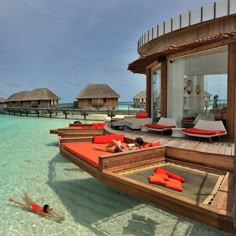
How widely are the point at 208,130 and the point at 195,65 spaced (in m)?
3.13

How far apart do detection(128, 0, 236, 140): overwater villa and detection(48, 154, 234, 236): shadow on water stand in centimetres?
361

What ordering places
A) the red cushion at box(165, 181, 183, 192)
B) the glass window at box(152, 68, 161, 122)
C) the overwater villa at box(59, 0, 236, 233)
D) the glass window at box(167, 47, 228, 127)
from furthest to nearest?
the glass window at box(152, 68, 161, 122) → the glass window at box(167, 47, 228, 127) → the red cushion at box(165, 181, 183, 192) → the overwater villa at box(59, 0, 236, 233)

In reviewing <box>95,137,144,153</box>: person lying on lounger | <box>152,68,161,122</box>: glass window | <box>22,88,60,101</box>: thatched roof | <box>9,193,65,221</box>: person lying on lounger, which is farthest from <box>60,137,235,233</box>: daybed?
<box>22,88,60,101</box>: thatched roof

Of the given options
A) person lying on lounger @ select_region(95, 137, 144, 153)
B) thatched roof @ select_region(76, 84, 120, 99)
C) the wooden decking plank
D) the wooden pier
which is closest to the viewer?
the wooden decking plank

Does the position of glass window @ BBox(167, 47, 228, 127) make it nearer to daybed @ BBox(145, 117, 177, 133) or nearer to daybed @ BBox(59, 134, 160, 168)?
daybed @ BBox(145, 117, 177, 133)

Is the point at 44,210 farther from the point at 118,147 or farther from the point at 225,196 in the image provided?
the point at 225,196

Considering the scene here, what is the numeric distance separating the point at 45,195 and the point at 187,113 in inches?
238

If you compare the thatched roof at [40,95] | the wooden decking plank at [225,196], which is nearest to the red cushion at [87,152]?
the wooden decking plank at [225,196]

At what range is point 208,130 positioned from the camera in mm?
7016

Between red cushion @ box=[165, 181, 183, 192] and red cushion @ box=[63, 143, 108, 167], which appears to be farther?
red cushion @ box=[63, 143, 108, 167]

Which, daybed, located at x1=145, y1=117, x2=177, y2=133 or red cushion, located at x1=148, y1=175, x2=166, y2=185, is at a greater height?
→ daybed, located at x1=145, y1=117, x2=177, y2=133

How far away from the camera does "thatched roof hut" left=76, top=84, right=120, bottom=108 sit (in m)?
34.1

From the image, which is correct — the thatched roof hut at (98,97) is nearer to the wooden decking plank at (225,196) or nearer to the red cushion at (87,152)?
the red cushion at (87,152)

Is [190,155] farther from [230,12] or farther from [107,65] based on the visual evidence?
[107,65]
